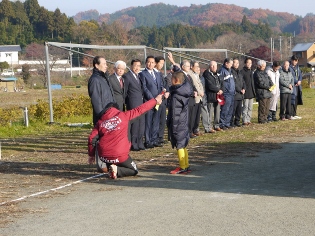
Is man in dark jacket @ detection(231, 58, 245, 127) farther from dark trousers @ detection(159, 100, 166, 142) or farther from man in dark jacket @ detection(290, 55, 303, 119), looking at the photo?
dark trousers @ detection(159, 100, 166, 142)

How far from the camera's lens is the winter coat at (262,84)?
19.8 meters

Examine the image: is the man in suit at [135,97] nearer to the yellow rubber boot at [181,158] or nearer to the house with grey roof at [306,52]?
the yellow rubber boot at [181,158]

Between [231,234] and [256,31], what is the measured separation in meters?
123

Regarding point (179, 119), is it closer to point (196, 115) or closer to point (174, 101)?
point (174, 101)

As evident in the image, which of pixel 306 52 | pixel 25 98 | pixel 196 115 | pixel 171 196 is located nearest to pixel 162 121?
pixel 196 115

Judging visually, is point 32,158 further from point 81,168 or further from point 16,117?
point 16,117

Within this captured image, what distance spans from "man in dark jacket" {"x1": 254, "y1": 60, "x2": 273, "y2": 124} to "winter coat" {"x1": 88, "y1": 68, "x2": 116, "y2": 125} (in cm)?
892

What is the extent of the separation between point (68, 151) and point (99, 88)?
3369mm

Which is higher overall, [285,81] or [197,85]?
[197,85]

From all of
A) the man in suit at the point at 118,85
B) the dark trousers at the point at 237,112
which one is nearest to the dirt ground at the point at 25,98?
the dark trousers at the point at 237,112

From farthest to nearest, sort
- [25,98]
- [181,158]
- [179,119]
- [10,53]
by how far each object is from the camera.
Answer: [10,53] → [25,98] → [179,119] → [181,158]

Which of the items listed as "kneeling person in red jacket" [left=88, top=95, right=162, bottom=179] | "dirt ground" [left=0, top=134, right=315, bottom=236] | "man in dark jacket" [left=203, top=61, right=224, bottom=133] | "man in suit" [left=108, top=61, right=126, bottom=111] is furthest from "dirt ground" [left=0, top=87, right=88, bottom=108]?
"kneeling person in red jacket" [left=88, top=95, right=162, bottom=179]

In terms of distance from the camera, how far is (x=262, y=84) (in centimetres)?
1981

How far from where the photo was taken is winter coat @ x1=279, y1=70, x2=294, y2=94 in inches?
811
